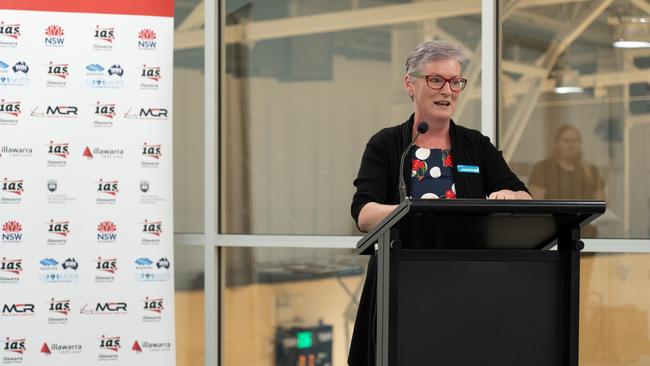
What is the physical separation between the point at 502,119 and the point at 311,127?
1.07m

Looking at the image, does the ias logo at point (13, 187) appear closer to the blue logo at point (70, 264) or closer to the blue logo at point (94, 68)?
the blue logo at point (70, 264)

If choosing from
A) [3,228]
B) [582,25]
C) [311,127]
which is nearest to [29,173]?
[3,228]

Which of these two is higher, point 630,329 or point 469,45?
point 469,45

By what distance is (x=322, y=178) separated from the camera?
4.88m

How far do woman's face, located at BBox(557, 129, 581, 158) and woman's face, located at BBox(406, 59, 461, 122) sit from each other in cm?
185

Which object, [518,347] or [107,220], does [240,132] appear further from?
[518,347]

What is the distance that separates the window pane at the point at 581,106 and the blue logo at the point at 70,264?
7.40 feet

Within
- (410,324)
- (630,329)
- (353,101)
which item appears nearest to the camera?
(410,324)

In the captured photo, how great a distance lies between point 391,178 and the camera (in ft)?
8.67

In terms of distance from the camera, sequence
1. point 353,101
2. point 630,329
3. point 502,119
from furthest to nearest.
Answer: point 353,101
point 502,119
point 630,329

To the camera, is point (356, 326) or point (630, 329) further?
point (630, 329)

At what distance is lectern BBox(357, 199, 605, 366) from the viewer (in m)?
2.13

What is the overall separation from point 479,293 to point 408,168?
550 millimetres

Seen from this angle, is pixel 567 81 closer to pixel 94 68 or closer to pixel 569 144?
pixel 569 144
